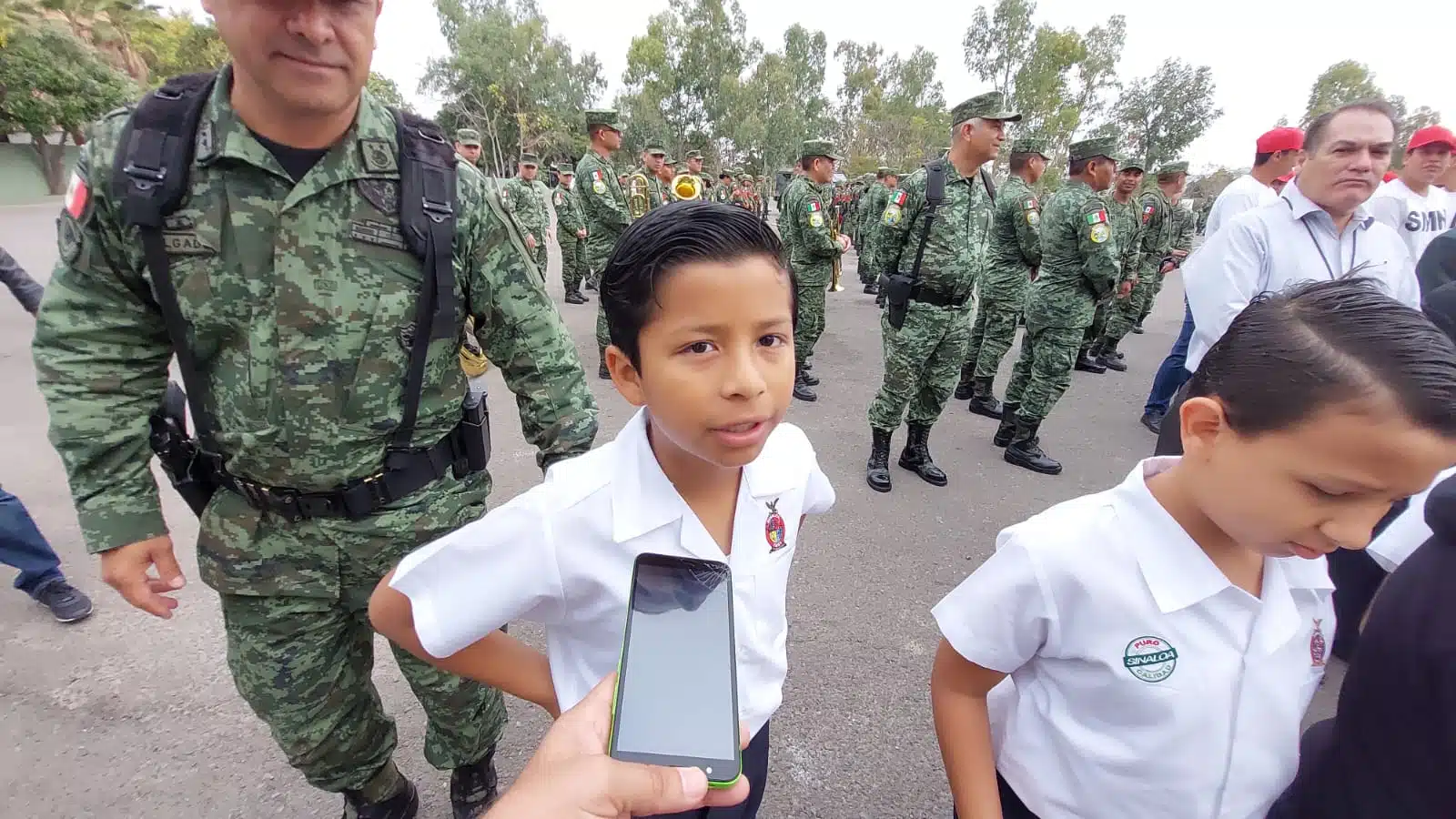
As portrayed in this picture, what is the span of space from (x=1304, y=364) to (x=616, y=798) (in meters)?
0.94

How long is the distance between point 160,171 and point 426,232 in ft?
1.36

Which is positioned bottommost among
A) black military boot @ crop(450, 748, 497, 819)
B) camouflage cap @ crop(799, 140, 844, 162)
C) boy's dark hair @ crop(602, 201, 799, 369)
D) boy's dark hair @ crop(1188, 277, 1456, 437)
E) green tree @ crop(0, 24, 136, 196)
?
black military boot @ crop(450, 748, 497, 819)

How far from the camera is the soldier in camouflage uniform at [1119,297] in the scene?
18.9 ft

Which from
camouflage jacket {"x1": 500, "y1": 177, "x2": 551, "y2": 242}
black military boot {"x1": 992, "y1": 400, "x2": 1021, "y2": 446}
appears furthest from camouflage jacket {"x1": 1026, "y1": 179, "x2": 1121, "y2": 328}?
camouflage jacket {"x1": 500, "y1": 177, "x2": 551, "y2": 242}

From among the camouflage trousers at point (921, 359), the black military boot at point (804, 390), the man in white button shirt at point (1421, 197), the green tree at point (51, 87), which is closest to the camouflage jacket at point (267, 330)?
the camouflage trousers at point (921, 359)

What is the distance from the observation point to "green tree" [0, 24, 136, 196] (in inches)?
713

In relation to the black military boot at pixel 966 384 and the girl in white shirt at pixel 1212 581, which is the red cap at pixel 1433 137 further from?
the girl in white shirt at pixel 1212 581

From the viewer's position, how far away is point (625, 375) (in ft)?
3.18

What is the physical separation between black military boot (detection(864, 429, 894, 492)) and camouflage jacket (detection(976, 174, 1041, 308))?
177 centimetres

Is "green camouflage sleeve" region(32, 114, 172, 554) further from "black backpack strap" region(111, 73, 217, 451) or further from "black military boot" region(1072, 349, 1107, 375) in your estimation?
"black military boot" region(1072, 349, 1107, 375)

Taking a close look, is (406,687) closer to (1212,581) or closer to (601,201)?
(1212,581)

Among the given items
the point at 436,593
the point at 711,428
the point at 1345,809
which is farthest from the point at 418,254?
the point at 1345,809

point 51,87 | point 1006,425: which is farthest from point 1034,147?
point 51,87

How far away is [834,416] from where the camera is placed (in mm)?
4938
